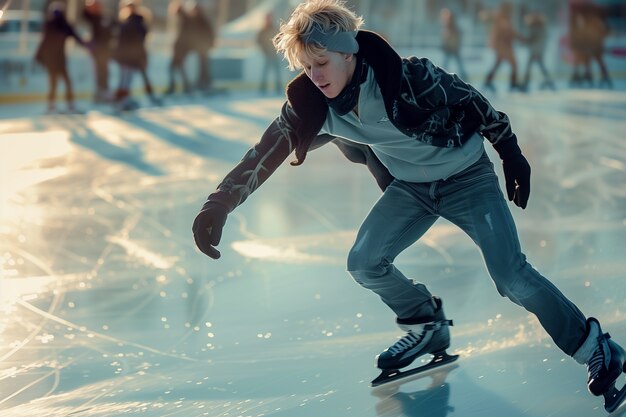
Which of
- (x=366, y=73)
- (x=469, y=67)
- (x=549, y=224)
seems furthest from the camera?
(x=469, y=67)

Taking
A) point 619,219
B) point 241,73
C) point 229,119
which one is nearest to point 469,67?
point 241,73

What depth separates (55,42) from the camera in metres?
12.2

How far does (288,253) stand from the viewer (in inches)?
196

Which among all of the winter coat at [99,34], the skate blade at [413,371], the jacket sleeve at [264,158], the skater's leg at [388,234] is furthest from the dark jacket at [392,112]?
the winter coat at [99,34]

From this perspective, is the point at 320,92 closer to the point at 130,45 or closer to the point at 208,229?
the point at 208,229

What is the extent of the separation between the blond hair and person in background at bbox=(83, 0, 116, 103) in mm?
10621

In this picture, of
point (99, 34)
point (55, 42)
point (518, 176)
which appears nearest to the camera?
point (518, 176)

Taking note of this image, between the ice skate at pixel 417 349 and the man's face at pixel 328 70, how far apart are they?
36.8 inches

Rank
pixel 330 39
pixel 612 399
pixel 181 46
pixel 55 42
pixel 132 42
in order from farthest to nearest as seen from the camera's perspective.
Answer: pixel 181 46 → pixel 132 42 → pixel 55 42 → pixel 612 399 → pixel 330 39

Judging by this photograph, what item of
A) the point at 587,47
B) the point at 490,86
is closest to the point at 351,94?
the point at 490,86

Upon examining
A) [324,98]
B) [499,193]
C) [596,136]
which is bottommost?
[596,136]

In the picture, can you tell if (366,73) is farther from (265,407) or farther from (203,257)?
(203,257)

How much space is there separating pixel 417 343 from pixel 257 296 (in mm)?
1139

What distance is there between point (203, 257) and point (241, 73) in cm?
1235
